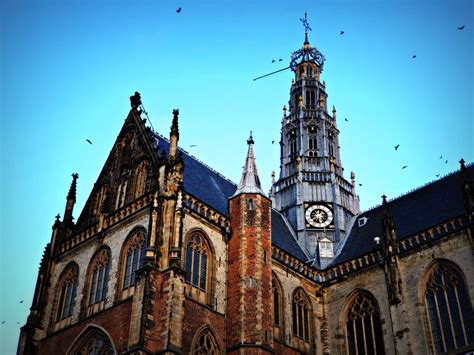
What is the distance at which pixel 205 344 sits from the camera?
2866cm

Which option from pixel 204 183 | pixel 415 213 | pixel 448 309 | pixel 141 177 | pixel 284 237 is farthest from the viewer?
pixel 284 237

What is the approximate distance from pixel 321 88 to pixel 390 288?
24.0 meters

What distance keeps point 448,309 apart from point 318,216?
14.3 meters

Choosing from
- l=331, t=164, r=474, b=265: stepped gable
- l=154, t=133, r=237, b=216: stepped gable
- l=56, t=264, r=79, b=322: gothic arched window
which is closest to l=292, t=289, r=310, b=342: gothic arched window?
l=331, t=164, r=474, b=265: stepped gable

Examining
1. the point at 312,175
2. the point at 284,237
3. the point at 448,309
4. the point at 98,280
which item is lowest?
the point at 448,309

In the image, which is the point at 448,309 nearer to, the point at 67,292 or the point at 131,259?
the point at 131,259

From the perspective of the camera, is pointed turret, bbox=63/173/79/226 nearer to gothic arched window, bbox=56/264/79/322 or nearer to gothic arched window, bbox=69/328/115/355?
gothic arched window, bbox=56/264/79/322

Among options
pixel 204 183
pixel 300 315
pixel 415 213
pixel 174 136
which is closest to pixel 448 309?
pixel 300 315

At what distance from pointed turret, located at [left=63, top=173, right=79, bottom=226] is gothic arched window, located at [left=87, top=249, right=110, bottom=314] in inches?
206

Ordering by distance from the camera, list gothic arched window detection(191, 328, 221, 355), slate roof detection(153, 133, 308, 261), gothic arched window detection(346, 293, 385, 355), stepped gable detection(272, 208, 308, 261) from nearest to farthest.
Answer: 1. gothic arched window detection(191, 328, 221, 355)
2. gothic arched window detection(346, 293, 385, 355)
3. slate roof detection(153, 133, 308, 261)
4. stepped gable detection(272, 208, 308, 261)

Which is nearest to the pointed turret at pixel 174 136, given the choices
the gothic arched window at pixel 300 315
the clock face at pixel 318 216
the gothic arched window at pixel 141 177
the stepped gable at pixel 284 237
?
the gothic arched window at pixel 141 177

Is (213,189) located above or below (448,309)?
above

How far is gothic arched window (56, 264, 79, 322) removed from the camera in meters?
32.9

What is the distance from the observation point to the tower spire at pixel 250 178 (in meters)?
34.1
